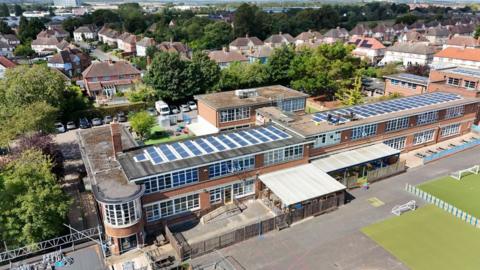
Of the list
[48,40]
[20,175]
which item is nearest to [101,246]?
[20,175]

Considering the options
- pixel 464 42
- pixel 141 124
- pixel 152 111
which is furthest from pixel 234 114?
pixel 464 42

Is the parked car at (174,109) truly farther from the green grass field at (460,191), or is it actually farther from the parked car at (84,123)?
the green grass field at (460,191)

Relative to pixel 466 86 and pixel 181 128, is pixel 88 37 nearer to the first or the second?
pixel 181 128

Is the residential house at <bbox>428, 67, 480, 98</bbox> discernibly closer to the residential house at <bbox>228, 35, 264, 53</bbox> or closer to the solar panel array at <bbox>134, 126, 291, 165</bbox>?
the solar panel array at <bbox>134, 126, 291, 165</bbox>

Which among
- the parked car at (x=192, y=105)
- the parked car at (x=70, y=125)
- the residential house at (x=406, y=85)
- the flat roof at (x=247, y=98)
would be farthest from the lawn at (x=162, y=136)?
the residential house at (x=406, y=85)

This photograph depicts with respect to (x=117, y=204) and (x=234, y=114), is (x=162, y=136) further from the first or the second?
(x=117, y=204)

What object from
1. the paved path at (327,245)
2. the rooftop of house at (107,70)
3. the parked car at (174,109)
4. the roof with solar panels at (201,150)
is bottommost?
the paved path at (327,245)

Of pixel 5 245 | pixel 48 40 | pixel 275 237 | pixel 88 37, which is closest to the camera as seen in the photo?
pixel 5 245
